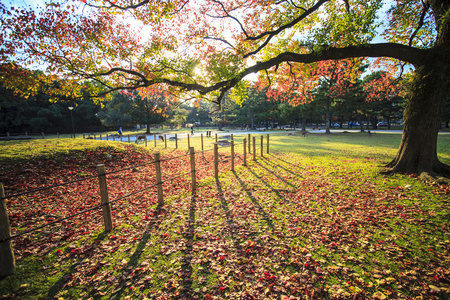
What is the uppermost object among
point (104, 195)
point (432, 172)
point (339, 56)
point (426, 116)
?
point (339, 56)

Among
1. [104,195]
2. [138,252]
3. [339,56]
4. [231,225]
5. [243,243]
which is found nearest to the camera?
[138,252]

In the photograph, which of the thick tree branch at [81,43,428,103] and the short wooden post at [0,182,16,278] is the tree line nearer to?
the thick tree branch at [81,43,428,103]

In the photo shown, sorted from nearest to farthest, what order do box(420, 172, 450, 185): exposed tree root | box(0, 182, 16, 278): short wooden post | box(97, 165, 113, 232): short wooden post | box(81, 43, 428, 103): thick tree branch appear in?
box(0, 182, 16, 278): short wooden post → box(97, 165, 113, 232): short wooden post → box(420, 172, 450, 185): exposed tree root → box(81, 43, 428, 103): thick tree branch

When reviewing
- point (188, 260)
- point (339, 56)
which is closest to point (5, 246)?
point (188, 260)

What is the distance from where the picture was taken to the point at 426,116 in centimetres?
641

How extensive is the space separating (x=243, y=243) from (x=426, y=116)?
737 centimetres

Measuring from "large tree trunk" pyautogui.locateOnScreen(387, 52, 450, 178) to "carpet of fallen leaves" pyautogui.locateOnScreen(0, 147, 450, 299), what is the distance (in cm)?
108

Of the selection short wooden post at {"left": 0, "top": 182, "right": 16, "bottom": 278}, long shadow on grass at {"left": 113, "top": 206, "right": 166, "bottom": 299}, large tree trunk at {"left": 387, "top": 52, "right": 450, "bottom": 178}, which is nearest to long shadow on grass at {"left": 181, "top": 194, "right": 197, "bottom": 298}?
long shadow on grass at {"left": 113, "top": 206, "right": 166, "bottom": 299}

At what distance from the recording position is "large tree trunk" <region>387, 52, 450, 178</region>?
20.2ft

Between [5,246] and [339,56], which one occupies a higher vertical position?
[339,56]

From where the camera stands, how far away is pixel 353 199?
18.3 ft

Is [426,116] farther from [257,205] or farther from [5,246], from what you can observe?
[5,246]

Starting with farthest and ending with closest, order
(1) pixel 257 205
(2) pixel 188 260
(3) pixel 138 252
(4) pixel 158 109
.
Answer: (4) pixel 158 109
(1) pixel 257 205
(3) pixel 138 252
(2) pixel 188 260

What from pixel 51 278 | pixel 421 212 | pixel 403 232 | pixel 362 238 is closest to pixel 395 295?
pixel 362 238
